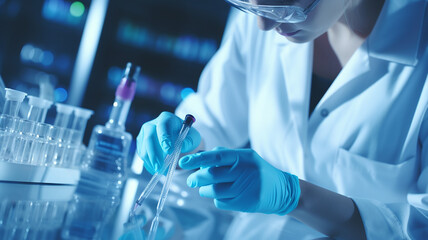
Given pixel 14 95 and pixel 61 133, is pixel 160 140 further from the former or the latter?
pixel 14 95

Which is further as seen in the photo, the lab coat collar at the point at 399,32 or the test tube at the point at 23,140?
the lab coat collar at the point at 399,32

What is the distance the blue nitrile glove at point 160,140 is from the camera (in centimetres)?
114

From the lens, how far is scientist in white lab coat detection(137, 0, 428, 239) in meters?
1.05

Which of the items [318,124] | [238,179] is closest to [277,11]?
[238,179]

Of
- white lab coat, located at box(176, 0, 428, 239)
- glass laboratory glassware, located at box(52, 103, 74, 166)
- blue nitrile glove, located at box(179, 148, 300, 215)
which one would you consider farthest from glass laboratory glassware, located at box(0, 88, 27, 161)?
white lab coat, located at box(176, 0, 428, 239)

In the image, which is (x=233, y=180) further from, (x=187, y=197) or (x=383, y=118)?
(x=383, y=118)

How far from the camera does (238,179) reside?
3.31 ft

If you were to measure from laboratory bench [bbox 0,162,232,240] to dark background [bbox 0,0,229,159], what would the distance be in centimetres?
228

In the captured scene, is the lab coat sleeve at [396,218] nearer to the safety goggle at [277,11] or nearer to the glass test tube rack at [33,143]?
the safety goggle at [277,11]

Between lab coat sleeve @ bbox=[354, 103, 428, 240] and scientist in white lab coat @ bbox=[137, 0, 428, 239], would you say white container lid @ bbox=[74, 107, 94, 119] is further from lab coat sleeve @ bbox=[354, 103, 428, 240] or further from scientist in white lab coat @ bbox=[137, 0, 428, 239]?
lab coat sleeve @ bbox=[354, 103, 428, 240]

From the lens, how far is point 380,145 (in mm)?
1330

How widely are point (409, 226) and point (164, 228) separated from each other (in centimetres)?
69

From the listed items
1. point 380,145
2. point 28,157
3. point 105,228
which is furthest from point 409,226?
point 28,157

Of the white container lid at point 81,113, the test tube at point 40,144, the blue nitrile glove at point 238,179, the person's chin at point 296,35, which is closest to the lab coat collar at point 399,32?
the person's chin at point 296,35
